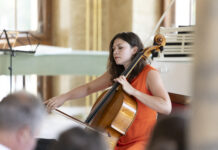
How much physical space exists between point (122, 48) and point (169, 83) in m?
0.82

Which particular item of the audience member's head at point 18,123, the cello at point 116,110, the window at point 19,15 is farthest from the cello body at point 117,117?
the window at point 19,15

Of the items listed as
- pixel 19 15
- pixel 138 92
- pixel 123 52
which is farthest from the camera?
pixel 19 15

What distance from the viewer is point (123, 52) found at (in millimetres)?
2258

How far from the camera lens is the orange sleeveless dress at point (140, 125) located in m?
2.08

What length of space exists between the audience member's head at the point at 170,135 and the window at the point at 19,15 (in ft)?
18.4

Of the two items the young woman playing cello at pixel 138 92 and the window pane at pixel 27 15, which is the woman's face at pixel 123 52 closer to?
the young woman playing cello at pixel 138 92

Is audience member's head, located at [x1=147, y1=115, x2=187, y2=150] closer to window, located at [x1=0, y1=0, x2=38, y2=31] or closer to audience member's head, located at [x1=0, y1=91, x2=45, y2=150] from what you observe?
audience member's head, located at [x1=0, y1=91, x2=45, y2=150]

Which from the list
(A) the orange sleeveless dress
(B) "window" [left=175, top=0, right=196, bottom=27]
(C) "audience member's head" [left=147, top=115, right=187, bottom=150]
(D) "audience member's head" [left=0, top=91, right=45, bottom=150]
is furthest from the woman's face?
(B) "window" [left=175, top=0, right=196, bottom=27]

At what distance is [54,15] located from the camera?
632cm

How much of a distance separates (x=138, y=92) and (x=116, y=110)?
0.18 metres

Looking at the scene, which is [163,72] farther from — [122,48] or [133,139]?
[133,139]

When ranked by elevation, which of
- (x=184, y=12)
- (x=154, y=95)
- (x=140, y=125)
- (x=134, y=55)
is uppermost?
(x=184, y=12)

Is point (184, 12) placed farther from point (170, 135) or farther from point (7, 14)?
point (170, 135)

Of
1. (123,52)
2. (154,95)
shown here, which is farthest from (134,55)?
(154,95)
